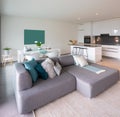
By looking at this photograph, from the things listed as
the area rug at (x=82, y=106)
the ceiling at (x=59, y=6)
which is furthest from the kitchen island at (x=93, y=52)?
the area rug at (x=82, y=106)

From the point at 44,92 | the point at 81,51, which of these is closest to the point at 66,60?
the point at 44,92

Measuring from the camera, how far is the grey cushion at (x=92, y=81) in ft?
8.50

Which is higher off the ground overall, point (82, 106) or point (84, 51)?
point (84, 51)

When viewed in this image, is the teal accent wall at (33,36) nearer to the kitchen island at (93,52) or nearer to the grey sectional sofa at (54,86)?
the kitchen island at (93,52)

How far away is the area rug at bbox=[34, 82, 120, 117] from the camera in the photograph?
2.09 metres

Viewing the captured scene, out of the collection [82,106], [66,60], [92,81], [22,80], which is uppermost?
[66,60]

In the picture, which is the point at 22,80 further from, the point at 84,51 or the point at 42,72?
the point at 84,51

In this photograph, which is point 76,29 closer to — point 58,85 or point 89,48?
point 89,48

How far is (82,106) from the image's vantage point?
7.63ft

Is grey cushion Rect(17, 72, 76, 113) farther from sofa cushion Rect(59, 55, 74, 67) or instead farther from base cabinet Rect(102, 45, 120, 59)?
base cabinet Rect(102, 45, 120, 59)

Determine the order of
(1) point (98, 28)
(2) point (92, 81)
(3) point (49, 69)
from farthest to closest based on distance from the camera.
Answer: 1. (1) point (98, 28)
2. (3) point (49, 69)
3. (2) point (92, 81)

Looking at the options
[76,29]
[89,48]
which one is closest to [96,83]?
[89,48]

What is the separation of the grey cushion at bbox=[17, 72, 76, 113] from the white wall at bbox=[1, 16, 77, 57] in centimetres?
478

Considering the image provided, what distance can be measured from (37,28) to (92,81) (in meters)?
5.75
